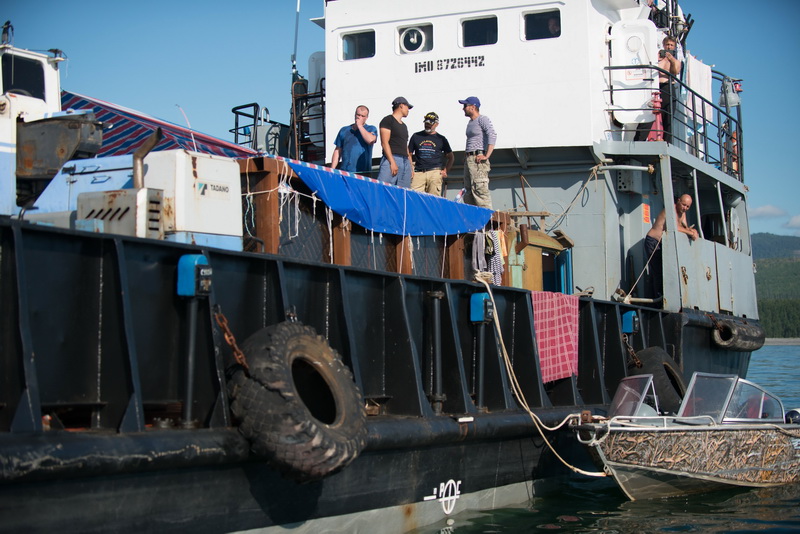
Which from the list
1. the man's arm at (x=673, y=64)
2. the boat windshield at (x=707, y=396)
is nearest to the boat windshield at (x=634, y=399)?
the boat windshield at (x=707, y=396)

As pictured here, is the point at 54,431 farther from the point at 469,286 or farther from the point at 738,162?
the point at 738,162

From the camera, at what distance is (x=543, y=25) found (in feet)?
43.4

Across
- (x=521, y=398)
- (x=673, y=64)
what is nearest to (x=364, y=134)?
(x=521, y=398)

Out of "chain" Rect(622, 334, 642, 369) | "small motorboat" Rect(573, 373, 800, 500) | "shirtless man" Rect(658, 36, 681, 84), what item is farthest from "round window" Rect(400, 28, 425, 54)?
"small motorboat" Rect(573, 373, 800, 500)

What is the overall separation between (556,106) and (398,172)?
3.12 meters

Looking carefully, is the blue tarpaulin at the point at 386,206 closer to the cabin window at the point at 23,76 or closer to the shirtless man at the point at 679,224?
the cabin window at the point at 23,76

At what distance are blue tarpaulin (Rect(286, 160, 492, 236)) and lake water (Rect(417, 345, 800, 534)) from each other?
2.75 meters

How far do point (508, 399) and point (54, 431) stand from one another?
488 cm

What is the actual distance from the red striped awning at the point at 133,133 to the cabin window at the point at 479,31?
416 cm

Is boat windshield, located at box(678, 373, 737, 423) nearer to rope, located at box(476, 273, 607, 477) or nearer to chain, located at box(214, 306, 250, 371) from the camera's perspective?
rope, located at box(476, 273, 607, 477)

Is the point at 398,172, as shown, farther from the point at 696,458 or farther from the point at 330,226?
the point at 696,458

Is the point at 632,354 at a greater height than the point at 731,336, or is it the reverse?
the point at 731,336

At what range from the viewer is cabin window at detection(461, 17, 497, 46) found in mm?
13422

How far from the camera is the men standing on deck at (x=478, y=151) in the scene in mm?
11625
